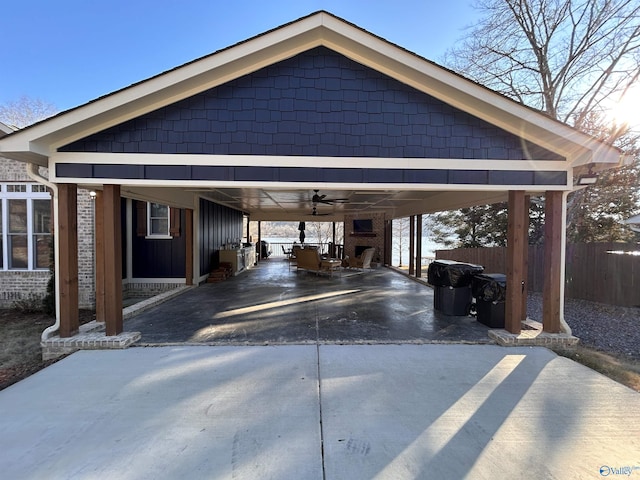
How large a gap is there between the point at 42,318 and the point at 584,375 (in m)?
9.51

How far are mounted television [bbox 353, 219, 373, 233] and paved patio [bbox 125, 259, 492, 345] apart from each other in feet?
25.6

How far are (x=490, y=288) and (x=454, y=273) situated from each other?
0.76 m

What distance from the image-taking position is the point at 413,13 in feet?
31.4

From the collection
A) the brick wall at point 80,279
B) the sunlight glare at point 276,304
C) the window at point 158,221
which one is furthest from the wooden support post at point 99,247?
the window at point 158,221

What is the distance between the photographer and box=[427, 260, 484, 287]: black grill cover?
6.02m

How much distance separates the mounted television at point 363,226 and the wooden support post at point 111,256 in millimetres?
13399

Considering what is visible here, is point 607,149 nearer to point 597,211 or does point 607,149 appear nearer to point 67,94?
point 597,211

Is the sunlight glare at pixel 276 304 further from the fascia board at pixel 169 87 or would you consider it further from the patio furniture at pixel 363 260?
the patio furniture at pixel 363 260

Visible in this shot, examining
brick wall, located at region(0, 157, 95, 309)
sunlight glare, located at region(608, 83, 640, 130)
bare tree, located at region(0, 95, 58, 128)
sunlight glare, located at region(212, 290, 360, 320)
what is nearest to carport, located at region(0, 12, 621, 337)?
sunlight glare, located at region(212, 290, 360, 320)

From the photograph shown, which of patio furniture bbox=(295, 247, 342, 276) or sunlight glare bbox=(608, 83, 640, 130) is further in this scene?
patio furniture bbox=(295, 247, 342, 276)

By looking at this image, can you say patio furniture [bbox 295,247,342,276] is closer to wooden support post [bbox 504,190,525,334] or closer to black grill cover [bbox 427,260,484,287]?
black grill cover [bbox 427,260,484,287]

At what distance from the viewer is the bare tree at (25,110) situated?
Result: 18969 millimetres

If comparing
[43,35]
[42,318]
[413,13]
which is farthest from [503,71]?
[43,35]

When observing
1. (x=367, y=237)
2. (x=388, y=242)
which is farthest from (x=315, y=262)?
(x=367, y=237)
